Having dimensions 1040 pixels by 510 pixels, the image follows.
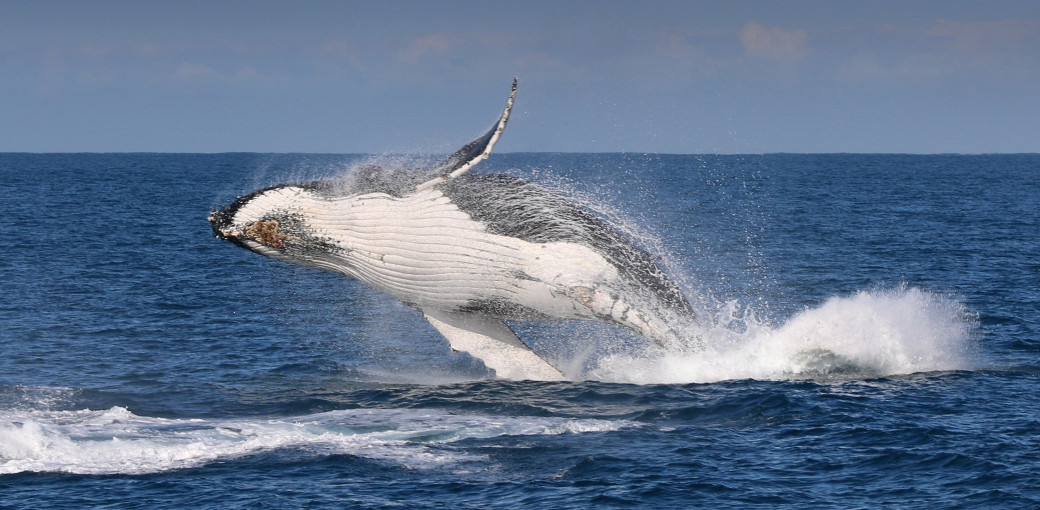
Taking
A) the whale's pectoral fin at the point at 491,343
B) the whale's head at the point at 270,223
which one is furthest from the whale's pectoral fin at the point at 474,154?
the whale's pectoral fin at the point at 491,343

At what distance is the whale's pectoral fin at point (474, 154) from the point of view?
1448 centimetres

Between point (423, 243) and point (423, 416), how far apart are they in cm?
411

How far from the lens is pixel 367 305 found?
36531mm

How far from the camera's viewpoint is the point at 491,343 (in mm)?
17562

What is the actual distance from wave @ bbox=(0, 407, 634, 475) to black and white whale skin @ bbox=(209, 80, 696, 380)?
2385mm

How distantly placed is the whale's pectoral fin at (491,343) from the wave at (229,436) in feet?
2.69

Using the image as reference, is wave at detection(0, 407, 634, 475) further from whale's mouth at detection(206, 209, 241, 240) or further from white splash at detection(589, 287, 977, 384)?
white splash at detection(589, 287, 977, 384)

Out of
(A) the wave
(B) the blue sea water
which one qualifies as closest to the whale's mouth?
(B) the blue sea water

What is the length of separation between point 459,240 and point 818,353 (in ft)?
30.1

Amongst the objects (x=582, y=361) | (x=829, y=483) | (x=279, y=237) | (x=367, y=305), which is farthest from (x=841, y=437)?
(x=367, y=305)

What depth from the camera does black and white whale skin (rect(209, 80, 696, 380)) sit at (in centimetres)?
1494

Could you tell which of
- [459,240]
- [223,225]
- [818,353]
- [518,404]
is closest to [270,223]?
[223,225]

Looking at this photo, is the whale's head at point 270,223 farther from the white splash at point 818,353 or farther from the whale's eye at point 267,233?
the white splash at point 818,353

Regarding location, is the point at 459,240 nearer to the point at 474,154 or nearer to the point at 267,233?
the point at 474,154
